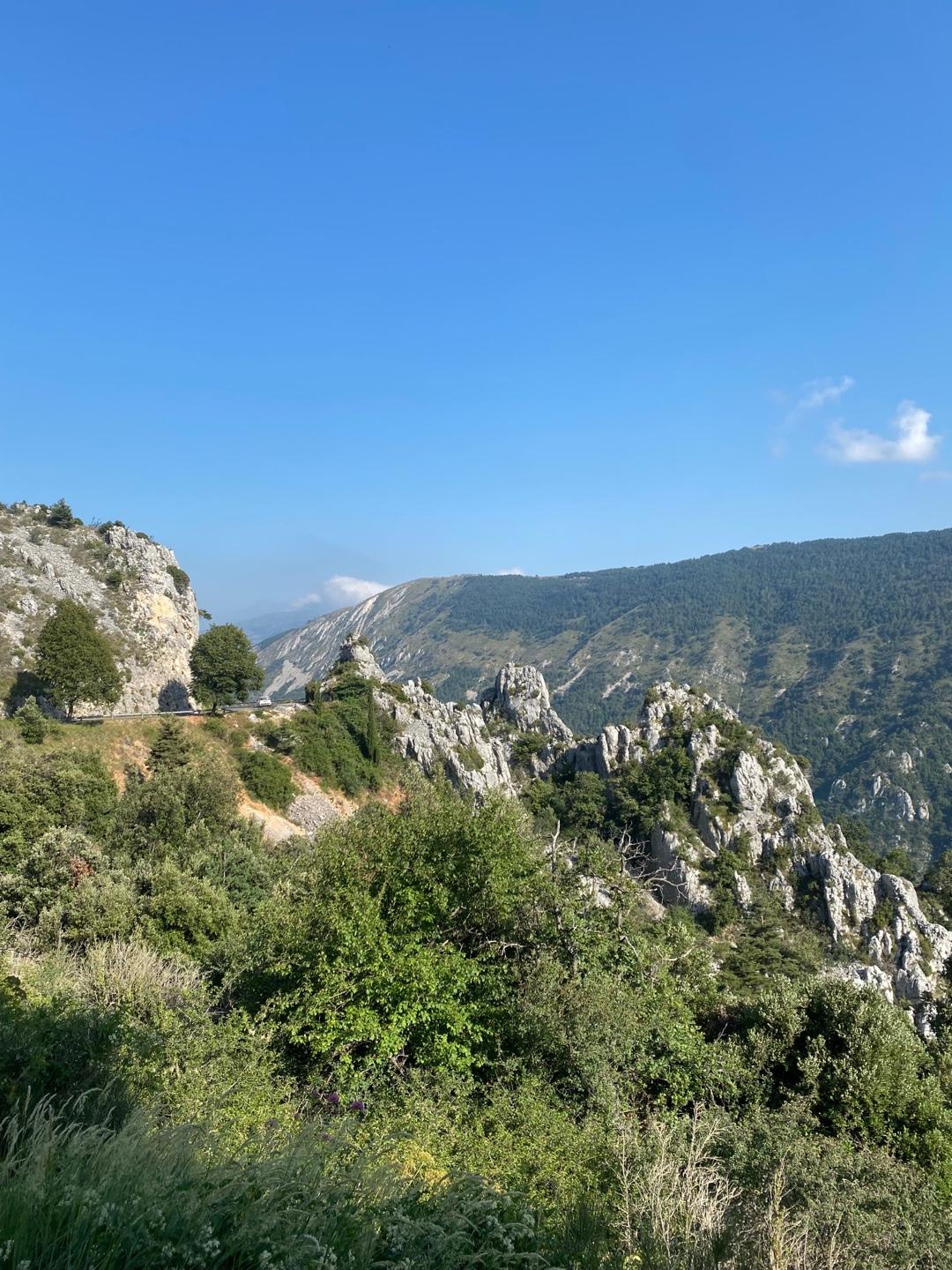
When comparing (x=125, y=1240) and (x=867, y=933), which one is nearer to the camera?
(x=125, y=1240)

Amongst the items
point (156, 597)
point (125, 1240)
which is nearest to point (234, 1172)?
point (125, 1240)

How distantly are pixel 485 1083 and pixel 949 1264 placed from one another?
8.10 m

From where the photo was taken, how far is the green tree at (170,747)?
4253 centimetres

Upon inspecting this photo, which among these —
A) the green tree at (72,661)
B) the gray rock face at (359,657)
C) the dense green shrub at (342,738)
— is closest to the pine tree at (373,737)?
the dense green shrub at (342,738)

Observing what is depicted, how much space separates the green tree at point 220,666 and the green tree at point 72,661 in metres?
8.70

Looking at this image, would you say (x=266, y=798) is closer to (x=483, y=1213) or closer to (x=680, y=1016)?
(x=680, y=1016)

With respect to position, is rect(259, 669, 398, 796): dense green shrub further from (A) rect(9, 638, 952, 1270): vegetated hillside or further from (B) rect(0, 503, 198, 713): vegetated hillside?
(A) rect(9, 638, 952, 1270): vegetated hillside

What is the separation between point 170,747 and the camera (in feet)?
144

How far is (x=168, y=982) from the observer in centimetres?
1505

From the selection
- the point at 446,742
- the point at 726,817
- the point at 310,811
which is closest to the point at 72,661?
the point at 310,811

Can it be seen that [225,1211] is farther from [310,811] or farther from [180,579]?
[180,579]

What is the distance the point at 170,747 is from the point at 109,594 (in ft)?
100.0

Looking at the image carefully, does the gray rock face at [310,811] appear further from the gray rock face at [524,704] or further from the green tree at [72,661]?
the gray rock face at [524,704]

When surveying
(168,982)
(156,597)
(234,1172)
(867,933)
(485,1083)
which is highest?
(156,597)
